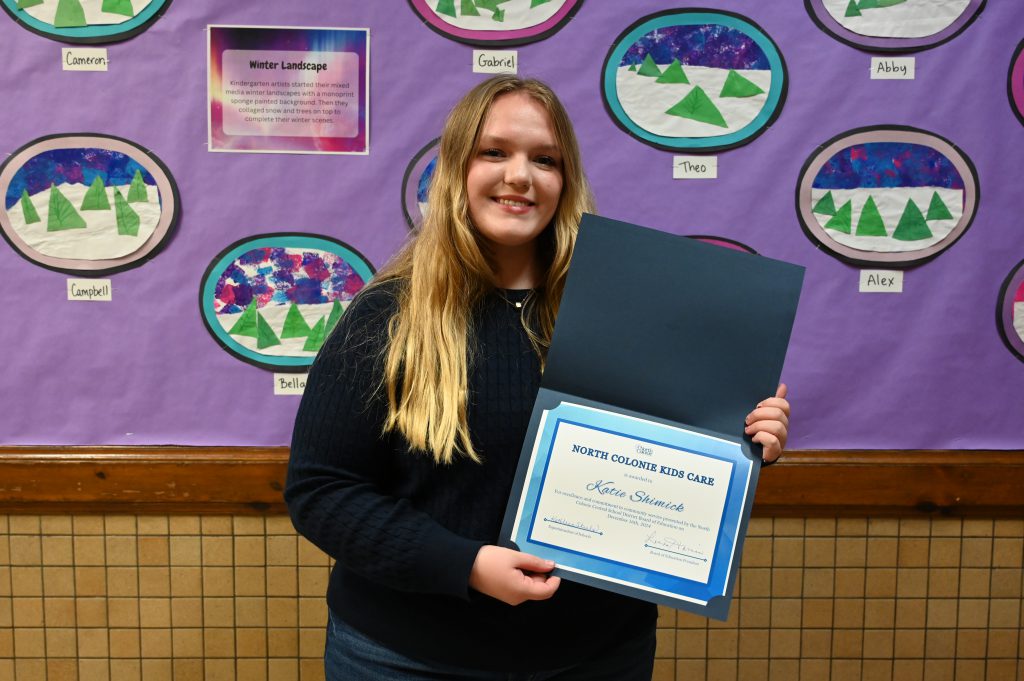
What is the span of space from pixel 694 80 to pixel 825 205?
46cm

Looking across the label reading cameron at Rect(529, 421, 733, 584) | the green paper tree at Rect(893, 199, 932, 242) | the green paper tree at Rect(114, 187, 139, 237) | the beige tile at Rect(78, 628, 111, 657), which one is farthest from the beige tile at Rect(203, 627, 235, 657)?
the green paper tree at Rect(893, 199, 932, 242)

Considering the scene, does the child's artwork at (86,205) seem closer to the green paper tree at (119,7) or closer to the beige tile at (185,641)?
the green paper tree at (119,7)

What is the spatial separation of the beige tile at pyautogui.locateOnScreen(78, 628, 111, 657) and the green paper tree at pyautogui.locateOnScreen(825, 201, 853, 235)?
213cm

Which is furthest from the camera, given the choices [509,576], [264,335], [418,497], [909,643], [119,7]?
[909,643]

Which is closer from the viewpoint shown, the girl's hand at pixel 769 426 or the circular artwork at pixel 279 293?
the girl's hand at pixel 769 426

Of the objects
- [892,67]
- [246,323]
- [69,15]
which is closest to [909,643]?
[892,67]

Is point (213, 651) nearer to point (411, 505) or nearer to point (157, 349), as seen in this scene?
point (157, 349)

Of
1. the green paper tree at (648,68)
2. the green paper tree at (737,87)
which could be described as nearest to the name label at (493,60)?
the green paper tree at (648,68)

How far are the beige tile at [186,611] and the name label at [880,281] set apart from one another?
1889 millimetres

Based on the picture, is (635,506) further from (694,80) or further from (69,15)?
(69,15)

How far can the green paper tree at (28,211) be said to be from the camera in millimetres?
1923


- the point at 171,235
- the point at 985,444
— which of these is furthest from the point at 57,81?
the point at 985,444

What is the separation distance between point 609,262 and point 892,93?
130cm

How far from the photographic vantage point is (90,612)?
2010mm
